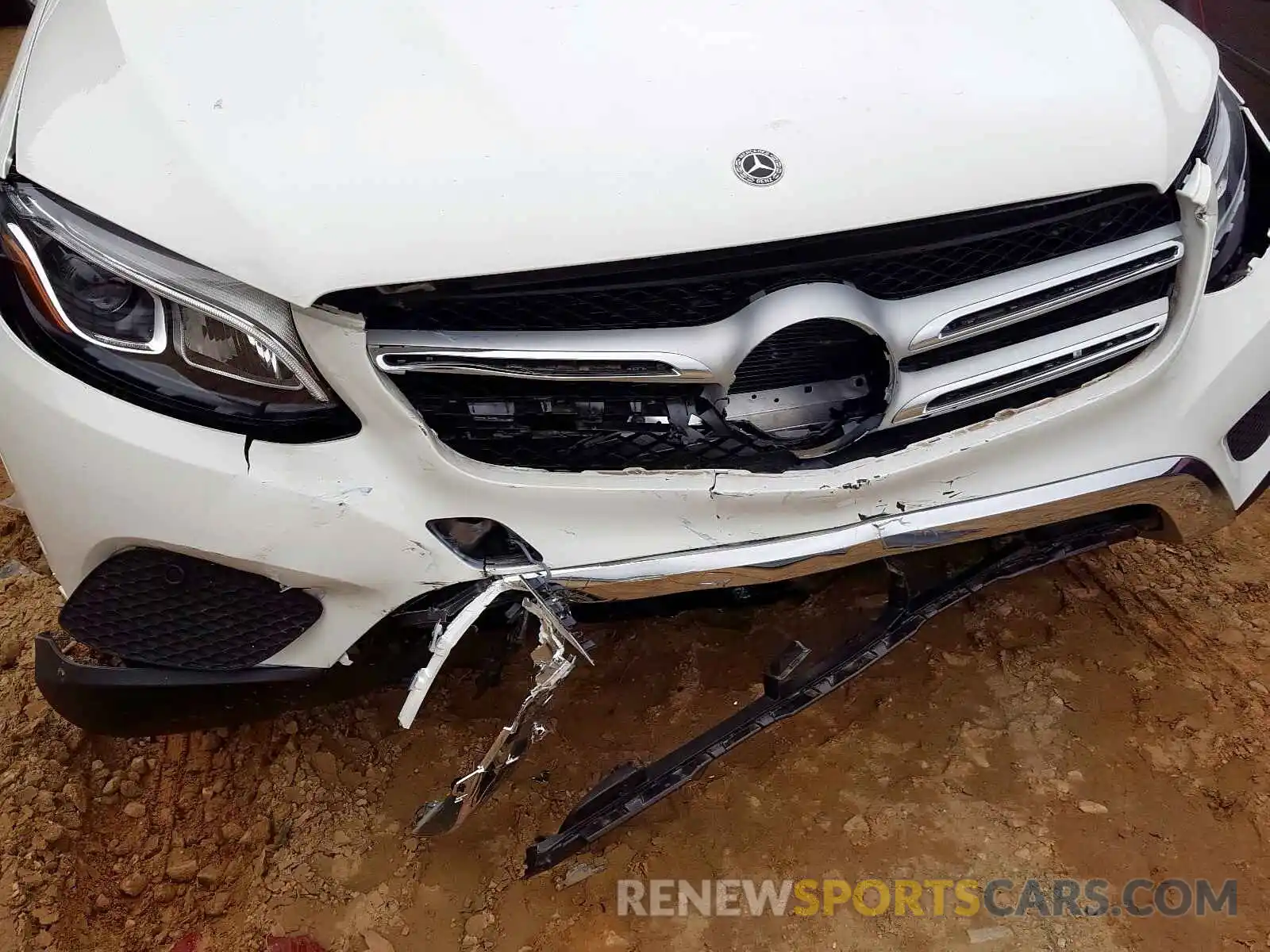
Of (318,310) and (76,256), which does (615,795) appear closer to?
(318,310)

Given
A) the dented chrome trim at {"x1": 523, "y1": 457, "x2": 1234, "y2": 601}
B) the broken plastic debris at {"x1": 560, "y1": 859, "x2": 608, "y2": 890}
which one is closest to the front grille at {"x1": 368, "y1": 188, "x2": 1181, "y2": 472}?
the dented chrome trim at {"x1": 523, "y1": 457, "x2": 1234, "y2": 601}

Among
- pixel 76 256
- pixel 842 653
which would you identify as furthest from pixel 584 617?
pixel 76 256

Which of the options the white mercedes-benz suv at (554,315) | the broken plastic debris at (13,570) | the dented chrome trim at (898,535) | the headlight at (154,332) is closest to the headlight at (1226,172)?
the white mercedes-benz suv at (554,315)

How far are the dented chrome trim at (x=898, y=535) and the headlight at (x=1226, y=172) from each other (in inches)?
17.5

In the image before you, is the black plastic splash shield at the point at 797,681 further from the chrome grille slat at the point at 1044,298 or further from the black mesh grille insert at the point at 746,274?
the black mesh grille insert at the point at 746,274

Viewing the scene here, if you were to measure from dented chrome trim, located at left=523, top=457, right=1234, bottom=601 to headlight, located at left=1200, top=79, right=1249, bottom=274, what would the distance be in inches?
17.5

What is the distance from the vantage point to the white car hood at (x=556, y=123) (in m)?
1.55

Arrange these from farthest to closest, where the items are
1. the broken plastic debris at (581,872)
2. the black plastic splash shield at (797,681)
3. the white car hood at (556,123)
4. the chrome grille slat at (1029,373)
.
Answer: the broken plastic debris at (581,872)
the black plastic splash shield at (797,681)
the chrome grille slat at (1029,373)
the white car hood at (556,123)

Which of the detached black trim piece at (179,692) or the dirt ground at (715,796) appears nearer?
the detached black trim piece at (179,692)

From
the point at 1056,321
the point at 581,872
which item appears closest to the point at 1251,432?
the point at 1056,321

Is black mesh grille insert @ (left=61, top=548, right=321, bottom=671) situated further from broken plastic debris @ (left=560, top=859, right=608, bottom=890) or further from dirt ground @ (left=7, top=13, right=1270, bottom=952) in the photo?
broken plastic debris @ (left=560, top=859, right=608, bottom=890)

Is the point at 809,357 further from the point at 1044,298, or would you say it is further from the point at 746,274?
the point at 1044,298

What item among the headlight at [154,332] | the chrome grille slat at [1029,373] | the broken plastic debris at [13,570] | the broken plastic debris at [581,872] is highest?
the headlight at [154,332]

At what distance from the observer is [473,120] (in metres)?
1.64
